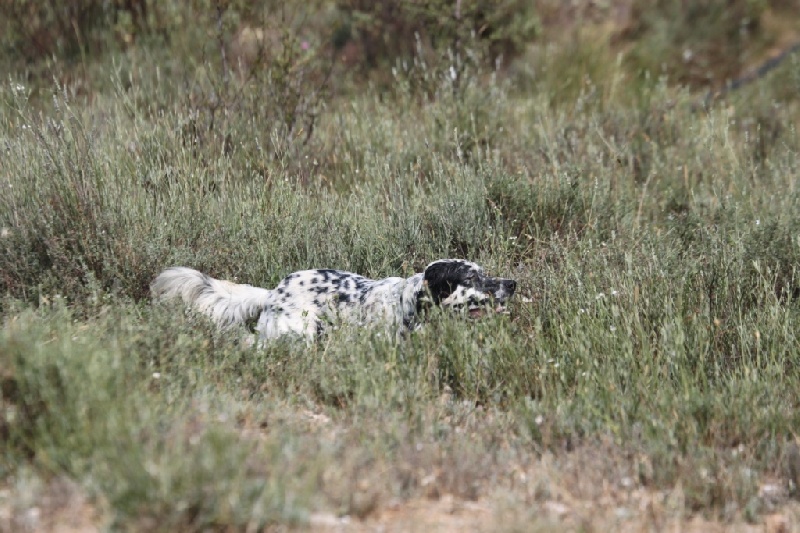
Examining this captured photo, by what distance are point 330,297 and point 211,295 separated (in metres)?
0.66

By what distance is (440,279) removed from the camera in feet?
16.8

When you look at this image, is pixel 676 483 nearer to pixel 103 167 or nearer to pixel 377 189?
pixel 377 189

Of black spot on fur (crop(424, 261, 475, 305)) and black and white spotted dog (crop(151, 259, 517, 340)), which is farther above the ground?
black spot on fur (crop(424, 261, 475, 305))

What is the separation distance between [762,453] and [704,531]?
0.66 meters

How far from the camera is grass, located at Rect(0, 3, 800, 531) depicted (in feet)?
10.9

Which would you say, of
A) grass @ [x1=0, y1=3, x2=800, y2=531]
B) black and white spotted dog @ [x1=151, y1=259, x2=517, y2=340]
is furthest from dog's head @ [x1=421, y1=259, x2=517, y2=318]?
grass @ [x1=0, y1=3, x2=800, y2=531]

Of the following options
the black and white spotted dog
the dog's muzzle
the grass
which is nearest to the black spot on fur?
the black and white spotted dog

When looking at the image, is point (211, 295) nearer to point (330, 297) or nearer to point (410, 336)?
point (330, 297)

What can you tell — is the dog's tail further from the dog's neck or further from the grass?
the dog's neck

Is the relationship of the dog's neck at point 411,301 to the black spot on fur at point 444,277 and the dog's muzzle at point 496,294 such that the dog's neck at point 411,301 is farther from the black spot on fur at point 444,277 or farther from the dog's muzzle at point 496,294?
the dog's muzzle at point 496,294

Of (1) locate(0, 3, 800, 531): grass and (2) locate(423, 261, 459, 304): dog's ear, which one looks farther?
(2) locate(423, 261, 459, 304): dog's ear

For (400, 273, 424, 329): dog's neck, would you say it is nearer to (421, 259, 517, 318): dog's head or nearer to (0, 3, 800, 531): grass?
(421, 259, 517, 318): dog's head

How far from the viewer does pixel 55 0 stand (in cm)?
1006

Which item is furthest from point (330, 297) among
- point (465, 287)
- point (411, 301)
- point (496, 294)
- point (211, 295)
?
point (496, 294)
